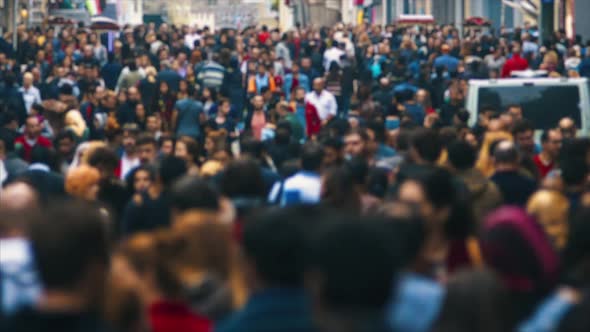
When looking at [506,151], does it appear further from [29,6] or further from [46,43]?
[29,6]

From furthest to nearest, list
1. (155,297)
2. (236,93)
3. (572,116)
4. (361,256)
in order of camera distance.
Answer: (236,93), (572,116), (155,297), (361,256)

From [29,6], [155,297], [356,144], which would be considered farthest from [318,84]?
[29,6]

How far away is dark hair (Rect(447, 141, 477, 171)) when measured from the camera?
10781 mm

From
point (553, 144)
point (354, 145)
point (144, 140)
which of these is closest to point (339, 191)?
point (354, 145)

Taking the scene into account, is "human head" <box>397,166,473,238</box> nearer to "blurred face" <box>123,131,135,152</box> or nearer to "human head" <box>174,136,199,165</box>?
"human head" <box>174,136,199,165</box>

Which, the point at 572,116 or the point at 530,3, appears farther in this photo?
the point at 530,3

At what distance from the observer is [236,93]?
29.5 meters

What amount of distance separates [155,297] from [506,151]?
504 cm

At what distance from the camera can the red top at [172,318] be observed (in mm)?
6191

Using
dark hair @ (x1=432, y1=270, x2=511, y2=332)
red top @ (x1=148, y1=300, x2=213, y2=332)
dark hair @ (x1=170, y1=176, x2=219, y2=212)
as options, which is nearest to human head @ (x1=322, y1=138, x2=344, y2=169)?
dark hair @ (x1=170, y1=176, x2=219, y2=212)

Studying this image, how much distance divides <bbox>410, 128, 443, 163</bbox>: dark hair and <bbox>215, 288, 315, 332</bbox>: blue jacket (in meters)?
6.03

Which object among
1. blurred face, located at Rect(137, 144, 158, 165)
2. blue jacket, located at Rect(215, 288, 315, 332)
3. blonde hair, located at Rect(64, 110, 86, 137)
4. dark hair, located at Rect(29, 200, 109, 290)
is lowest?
blonde hair, located at Rect(64, 110, 86, 137)

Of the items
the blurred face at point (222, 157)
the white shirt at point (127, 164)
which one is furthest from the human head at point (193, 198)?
the white shirt at point (127, 164)

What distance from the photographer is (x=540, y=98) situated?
18438mm
